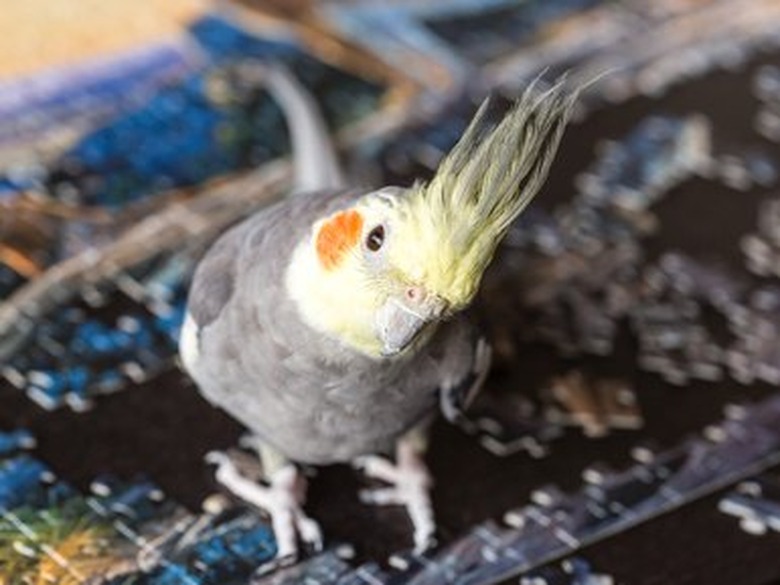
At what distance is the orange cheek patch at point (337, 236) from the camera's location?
0.56 meters

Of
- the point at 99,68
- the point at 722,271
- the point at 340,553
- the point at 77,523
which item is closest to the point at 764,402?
the point at 722,271

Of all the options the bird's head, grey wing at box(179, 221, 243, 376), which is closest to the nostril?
the bird's head

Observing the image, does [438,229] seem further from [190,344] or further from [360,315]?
[190,344]

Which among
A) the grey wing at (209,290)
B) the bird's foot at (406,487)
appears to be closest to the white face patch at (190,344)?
the grey wing at (209,290)

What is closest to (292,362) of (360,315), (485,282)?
(360,315)

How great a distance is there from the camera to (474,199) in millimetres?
527

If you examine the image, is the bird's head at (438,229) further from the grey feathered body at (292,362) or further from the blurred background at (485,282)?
the blurred background at (485,282)

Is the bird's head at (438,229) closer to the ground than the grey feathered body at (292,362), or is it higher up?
higher up

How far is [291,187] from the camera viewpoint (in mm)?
877

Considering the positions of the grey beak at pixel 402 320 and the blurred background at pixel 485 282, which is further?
the blurred background at pixel 485 282

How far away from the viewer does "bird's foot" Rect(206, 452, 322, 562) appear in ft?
2.22

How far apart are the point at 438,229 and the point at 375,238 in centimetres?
3

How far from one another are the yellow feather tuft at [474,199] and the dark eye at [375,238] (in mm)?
12

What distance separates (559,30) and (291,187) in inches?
11.6
